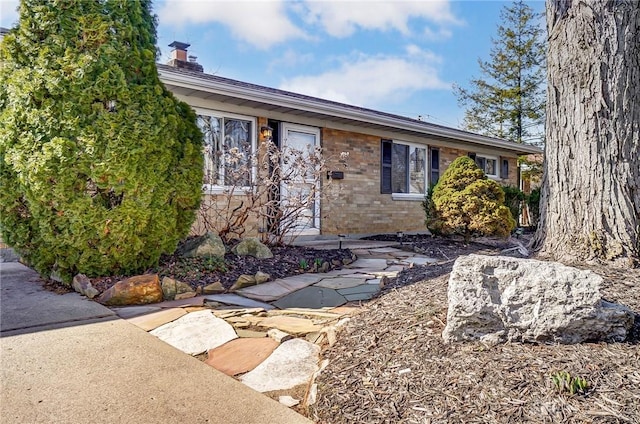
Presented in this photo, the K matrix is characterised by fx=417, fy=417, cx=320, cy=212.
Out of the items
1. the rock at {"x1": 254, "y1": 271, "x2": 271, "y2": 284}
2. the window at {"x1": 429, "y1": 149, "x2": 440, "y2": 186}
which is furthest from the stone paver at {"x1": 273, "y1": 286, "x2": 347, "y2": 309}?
the window at {"x1": 429, "y1": 149, "x2": 440, "y2": 186}

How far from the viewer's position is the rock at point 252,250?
5.22 meters

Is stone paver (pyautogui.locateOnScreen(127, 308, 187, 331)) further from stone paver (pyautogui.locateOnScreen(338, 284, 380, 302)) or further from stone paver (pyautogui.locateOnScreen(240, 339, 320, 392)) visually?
stone paver (pyautogui.locateOnScreen(338, 284, 380, 302))

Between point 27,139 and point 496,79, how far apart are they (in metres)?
19.5

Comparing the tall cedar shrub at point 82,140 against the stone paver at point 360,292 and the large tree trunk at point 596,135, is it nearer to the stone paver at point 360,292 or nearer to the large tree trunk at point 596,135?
the stone paver at point 360,292

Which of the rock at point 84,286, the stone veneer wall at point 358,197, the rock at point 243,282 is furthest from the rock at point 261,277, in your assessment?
the stone veneer wall at point 358,197

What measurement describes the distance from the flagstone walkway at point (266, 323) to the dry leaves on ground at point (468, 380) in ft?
0.73

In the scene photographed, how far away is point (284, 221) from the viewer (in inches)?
251

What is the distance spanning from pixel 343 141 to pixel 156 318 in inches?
254

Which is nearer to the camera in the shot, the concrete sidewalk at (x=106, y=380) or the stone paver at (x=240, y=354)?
the concrete sidewalk at (x=106, y=380)

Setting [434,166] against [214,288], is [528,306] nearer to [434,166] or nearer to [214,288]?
[214,288]

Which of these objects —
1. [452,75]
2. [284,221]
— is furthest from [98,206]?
[452,75]

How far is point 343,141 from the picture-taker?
8.98 metres

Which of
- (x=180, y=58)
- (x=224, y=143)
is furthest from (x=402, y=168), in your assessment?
(x=180, y=58)

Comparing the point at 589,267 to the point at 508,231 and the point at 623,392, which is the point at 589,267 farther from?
the point at 508,231
